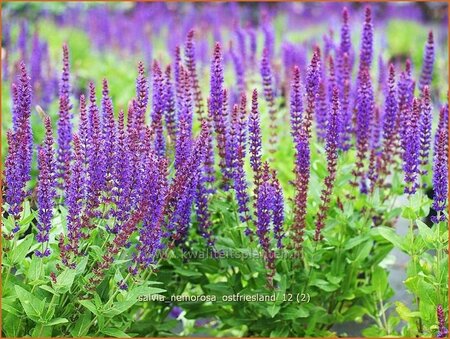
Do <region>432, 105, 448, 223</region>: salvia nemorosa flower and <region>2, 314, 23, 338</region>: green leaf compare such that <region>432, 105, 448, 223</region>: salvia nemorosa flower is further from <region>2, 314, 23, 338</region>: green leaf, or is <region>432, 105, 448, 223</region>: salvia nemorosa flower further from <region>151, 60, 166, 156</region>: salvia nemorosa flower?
<region>2, 314, 23, 338</region>: green leaf

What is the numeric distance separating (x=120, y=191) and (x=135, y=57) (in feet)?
24.4

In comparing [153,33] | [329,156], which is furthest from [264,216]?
[153,33]

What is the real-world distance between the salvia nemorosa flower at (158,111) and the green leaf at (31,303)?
45.2 inches

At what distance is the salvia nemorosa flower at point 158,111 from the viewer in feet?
15.1

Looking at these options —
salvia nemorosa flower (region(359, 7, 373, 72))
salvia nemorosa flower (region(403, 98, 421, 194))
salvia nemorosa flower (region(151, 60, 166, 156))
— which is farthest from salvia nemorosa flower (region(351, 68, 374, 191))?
salvia nemorosa flower (region(151, 60, 166, 156))

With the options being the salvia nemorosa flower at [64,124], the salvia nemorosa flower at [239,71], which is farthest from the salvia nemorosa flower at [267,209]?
the salvia nemorosa flower at [239,71]

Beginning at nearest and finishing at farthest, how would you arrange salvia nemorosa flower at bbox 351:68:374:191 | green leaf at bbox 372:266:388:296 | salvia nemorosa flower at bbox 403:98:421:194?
salvia nemorosa flower at bbox 403:98:421:194, salvia nemorosa flower at bbox 351:68:374:191, green leaf at bbox 372:266:388:296

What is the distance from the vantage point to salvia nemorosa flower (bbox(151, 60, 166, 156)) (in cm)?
461

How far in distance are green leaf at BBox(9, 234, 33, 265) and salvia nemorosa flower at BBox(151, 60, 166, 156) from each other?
94 centimetres

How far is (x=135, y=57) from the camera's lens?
11297mm

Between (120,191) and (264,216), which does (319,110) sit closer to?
(264,216)

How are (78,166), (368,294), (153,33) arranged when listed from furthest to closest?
1. (153,33)
2. (368,294)
3. (78,166)

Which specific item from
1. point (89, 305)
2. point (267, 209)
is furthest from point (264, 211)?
point (89, 305)

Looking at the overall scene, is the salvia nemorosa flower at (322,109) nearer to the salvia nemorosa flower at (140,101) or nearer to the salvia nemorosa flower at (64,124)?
the salvia nemorosa flower at (140,101)
